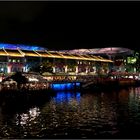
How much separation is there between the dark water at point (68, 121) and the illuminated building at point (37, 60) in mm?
39080

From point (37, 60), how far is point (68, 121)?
57.6m

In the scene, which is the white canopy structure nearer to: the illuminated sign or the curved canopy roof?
the curved canopy roof

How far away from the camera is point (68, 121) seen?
3111 cm

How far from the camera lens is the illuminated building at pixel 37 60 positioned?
8058 cm

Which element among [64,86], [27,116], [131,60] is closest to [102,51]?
[131,60]

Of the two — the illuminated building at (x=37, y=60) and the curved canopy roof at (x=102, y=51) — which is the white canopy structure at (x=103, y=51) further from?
the illuminated building at (x=37, y=60)

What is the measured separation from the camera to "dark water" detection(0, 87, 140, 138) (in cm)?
2616

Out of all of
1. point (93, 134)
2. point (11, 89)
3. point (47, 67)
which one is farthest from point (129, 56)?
point (93, 134)

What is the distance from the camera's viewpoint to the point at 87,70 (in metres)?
103

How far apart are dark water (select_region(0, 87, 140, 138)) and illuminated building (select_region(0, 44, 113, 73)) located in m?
39.1

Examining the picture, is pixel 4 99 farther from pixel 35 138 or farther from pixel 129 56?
pixel 129 56

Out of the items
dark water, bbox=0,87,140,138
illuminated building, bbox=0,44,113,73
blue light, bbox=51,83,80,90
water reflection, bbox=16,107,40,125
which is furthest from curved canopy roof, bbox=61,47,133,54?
water reflection, bbox=16,107,40,125

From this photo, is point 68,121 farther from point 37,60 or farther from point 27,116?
point 37,60

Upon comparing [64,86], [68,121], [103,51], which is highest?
[103,51]
